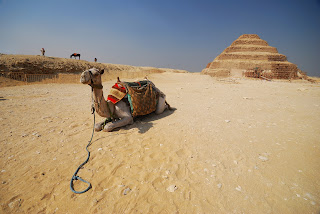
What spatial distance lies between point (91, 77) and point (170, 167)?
242 centimetres

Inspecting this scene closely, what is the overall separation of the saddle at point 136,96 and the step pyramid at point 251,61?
3390 centimetres

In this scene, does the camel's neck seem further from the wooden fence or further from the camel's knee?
the wooden fence

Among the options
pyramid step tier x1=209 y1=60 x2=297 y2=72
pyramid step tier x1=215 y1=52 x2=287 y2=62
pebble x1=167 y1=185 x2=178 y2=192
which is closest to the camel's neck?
pebble x1=167 y1=185 x2=178 y2=192

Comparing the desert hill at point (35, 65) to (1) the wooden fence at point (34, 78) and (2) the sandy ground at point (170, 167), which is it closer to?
(1) the wooden fence at point (34, 78)

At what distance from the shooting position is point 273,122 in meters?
4.19

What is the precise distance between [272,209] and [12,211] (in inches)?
124

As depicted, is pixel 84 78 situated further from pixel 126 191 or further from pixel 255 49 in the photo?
pixel 255 49

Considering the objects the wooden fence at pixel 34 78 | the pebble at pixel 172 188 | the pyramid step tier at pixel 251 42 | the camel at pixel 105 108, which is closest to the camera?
the pebble at pixel 172 188

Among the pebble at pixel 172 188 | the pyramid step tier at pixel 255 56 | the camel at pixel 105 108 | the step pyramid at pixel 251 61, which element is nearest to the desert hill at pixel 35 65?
the camel at pixel 105 108

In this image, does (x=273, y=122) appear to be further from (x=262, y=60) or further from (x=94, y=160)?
(x=262, y=60)

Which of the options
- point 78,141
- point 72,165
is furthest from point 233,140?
point 78,141

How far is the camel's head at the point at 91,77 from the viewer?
10.3ft

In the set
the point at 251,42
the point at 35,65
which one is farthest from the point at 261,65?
the point at 35,65

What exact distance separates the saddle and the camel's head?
89cm
